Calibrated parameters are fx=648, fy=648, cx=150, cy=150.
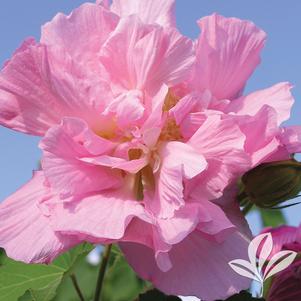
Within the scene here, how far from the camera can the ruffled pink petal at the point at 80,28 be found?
0.82 metres

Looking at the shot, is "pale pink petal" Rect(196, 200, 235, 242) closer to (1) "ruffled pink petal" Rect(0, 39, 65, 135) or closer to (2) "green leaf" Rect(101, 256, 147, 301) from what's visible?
(1) "ruffled pink petal" Rect(0, 39, 65, 135)

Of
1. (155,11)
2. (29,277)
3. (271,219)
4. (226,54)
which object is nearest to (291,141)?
(226,54)

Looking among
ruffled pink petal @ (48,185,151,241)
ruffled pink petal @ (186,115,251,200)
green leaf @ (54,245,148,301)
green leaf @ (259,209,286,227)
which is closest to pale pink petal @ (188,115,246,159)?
ruffled pink petal @ (186,115,251,200)

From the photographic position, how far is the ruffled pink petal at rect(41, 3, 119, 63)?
2.69 feet

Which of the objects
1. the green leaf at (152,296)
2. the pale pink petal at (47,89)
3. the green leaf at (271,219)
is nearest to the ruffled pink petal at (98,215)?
the pale pink petal at (47,89)

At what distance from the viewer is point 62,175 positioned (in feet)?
2.52

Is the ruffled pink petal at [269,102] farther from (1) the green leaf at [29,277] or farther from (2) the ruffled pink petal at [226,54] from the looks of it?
(1) the green leaf at [29,277]

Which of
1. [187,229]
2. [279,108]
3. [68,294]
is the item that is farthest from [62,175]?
[68,294]

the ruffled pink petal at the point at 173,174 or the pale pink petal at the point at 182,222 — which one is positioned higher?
the ruffled pink petal at the point at 173,174

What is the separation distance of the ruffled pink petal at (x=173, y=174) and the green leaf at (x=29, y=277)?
28 cm

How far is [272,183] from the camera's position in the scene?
0.83m

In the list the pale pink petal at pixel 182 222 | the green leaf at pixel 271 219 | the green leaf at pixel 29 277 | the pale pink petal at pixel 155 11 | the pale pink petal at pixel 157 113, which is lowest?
the green leaf at pixel 271 219

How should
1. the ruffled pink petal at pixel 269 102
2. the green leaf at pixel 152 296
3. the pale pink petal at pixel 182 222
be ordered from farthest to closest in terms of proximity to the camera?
the green leaf at pixel 152 296 < the ruffled pink petal at pixel 269 102 < the pale pink petal at pixel 182 222

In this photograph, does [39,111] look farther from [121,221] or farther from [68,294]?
[68,294]
